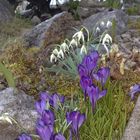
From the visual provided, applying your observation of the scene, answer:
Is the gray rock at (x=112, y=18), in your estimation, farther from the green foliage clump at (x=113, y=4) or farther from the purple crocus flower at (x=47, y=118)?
the purple crocus flower at (x=47, y=118)

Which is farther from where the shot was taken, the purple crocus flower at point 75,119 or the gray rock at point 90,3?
the gray rock at point 90,3

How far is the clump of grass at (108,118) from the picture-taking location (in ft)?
9.87

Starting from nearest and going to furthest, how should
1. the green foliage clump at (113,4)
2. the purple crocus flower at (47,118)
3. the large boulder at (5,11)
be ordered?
1. the purple crocus flower at (47,118)
2. the green foliage clump at (113,4)
3. the large boulder at (5,11)

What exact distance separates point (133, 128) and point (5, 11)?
8.72 m

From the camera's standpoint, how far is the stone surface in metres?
2.96

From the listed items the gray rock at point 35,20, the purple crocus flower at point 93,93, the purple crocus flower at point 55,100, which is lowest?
the gray rock at point 35,20

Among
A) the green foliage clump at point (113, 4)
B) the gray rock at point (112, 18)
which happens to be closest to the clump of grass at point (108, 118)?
the gray rock at point (112, 18)

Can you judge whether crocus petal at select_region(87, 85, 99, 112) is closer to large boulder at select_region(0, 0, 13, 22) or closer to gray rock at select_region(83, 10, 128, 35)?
gray rock at select_region(83, 10, 128, 35)

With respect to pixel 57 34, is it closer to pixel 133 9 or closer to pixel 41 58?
pixel 41 58

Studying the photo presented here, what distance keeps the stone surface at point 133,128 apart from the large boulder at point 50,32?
9.40ft

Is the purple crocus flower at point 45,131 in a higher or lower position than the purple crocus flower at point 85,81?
lower

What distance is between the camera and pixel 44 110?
2676 millimetres

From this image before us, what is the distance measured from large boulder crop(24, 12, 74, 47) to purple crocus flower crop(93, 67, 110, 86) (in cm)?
273

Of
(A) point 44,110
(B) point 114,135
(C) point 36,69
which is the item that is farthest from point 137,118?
(C) point 36,69
